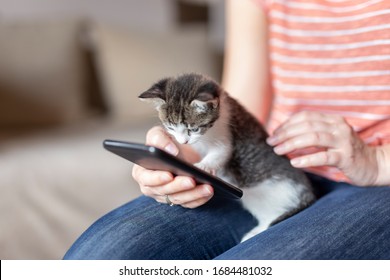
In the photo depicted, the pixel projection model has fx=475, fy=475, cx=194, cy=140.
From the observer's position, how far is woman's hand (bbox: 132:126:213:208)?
0.71 m

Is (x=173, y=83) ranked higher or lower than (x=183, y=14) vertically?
lower

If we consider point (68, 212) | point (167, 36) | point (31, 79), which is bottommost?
point (68, 212)

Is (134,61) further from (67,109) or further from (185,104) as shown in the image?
(185,104)

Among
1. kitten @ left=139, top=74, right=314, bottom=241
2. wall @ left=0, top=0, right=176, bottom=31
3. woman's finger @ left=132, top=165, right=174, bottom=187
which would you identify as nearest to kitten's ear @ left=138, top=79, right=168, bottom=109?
kitten @ left=139, top=74, right=314, bottom=241

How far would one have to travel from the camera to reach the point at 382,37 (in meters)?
0.83

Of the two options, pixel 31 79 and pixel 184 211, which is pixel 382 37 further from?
pixel 31 79

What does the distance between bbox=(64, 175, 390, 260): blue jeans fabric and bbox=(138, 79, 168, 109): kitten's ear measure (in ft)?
0.56

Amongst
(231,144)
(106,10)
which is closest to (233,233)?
(231,144)

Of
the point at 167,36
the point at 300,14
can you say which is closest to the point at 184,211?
the point at 300,14

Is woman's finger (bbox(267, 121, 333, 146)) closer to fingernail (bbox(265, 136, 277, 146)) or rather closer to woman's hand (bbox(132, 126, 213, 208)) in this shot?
fingernail (bbox(265, 136, 277, 146))

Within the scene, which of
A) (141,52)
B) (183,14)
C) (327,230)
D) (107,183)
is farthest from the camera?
(183,14)

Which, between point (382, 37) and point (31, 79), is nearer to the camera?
point (382, 37)

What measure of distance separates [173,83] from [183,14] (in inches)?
88.7

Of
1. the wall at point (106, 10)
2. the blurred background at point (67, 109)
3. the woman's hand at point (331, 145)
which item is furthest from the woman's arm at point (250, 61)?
the wall at point (106, 10)
